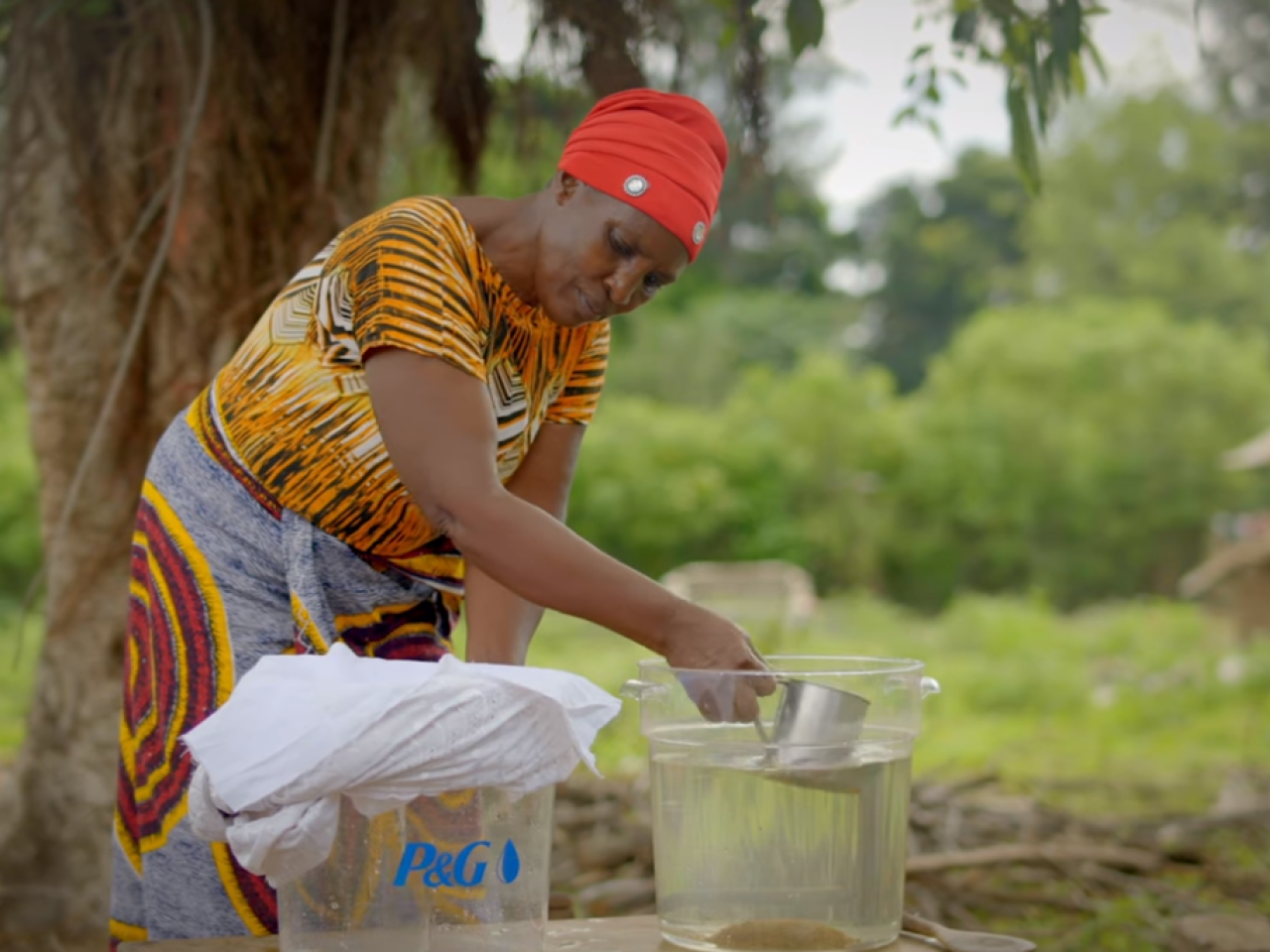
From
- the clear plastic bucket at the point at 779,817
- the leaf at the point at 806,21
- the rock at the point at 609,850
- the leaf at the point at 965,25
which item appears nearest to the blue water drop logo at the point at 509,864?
the clear plastic bucket at the point at 779,817

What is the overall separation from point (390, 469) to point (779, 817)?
622 millimetres

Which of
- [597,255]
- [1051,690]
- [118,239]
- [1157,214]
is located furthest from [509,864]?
[1157,214]

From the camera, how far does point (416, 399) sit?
5.12ft

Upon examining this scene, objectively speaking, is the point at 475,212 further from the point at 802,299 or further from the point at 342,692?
the point at 802,299

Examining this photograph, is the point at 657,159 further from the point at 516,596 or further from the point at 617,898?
the point at 617,898

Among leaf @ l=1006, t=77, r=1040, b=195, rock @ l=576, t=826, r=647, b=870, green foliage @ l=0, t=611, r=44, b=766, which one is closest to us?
leaf @ l=1006, t=77, r=1040, b=195

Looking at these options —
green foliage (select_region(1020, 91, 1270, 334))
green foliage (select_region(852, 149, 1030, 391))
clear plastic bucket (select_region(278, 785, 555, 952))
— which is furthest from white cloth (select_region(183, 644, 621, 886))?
green foliage (select_region(852, 149, 1030, 391))

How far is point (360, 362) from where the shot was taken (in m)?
1.72

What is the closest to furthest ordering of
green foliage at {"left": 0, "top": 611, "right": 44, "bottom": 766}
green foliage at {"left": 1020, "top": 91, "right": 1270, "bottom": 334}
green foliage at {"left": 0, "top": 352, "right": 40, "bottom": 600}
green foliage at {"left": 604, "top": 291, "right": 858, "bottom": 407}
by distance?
1. green foliage at {"left": 0, "top": 611, "right": 44, "bottom": 766}
2. green foliage at {"left": 0, "top": 352, "right": 40, "bottom": 600}
3. green foliage at {"left": 604, "top": 291, "right": 858, "bottom": 407}
4. green foliage at {"left": 1020, "top": 91, "right": 1270, "bottom": 334}

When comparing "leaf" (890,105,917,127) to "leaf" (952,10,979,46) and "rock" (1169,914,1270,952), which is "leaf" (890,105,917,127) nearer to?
"leaf" (952,10,979,46)

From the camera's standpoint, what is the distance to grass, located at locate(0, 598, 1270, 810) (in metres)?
6.74

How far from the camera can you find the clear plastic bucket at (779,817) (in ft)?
4.82

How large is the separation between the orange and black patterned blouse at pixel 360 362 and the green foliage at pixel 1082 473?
14.3 m

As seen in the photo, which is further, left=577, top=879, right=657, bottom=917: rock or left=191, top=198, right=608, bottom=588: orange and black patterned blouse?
left=577, top=879, right=657, bottom=917: rock
